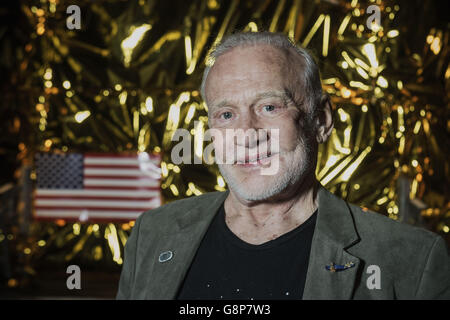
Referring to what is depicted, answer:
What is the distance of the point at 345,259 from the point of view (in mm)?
1040

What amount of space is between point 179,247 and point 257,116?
0.36m

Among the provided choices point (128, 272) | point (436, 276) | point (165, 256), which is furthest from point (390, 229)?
point (128, 272)

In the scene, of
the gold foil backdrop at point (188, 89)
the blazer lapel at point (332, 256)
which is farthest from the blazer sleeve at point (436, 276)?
the gold foil backdrop at point (188, 89)

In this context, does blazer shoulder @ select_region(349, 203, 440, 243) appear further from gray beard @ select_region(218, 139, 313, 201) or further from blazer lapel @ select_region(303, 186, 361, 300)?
gray beard @ select_region(218, 139, 313, 201)

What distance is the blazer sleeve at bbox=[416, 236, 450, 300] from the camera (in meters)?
1.02

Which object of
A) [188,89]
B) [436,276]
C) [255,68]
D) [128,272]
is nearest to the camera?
[436,276]

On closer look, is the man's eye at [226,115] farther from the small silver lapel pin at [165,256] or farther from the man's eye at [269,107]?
the small silver lapel pin at [165,256]

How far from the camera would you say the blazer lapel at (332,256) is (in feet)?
3.28

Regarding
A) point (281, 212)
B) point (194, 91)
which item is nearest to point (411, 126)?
point (194, 91)

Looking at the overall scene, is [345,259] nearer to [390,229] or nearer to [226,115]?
[390,229]

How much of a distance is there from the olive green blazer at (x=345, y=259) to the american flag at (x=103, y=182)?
6.07 ft

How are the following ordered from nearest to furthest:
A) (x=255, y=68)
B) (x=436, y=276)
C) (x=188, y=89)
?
1. (x=436, y=276)
2. (x=255, y=68)
3. (x=188, y=89)
